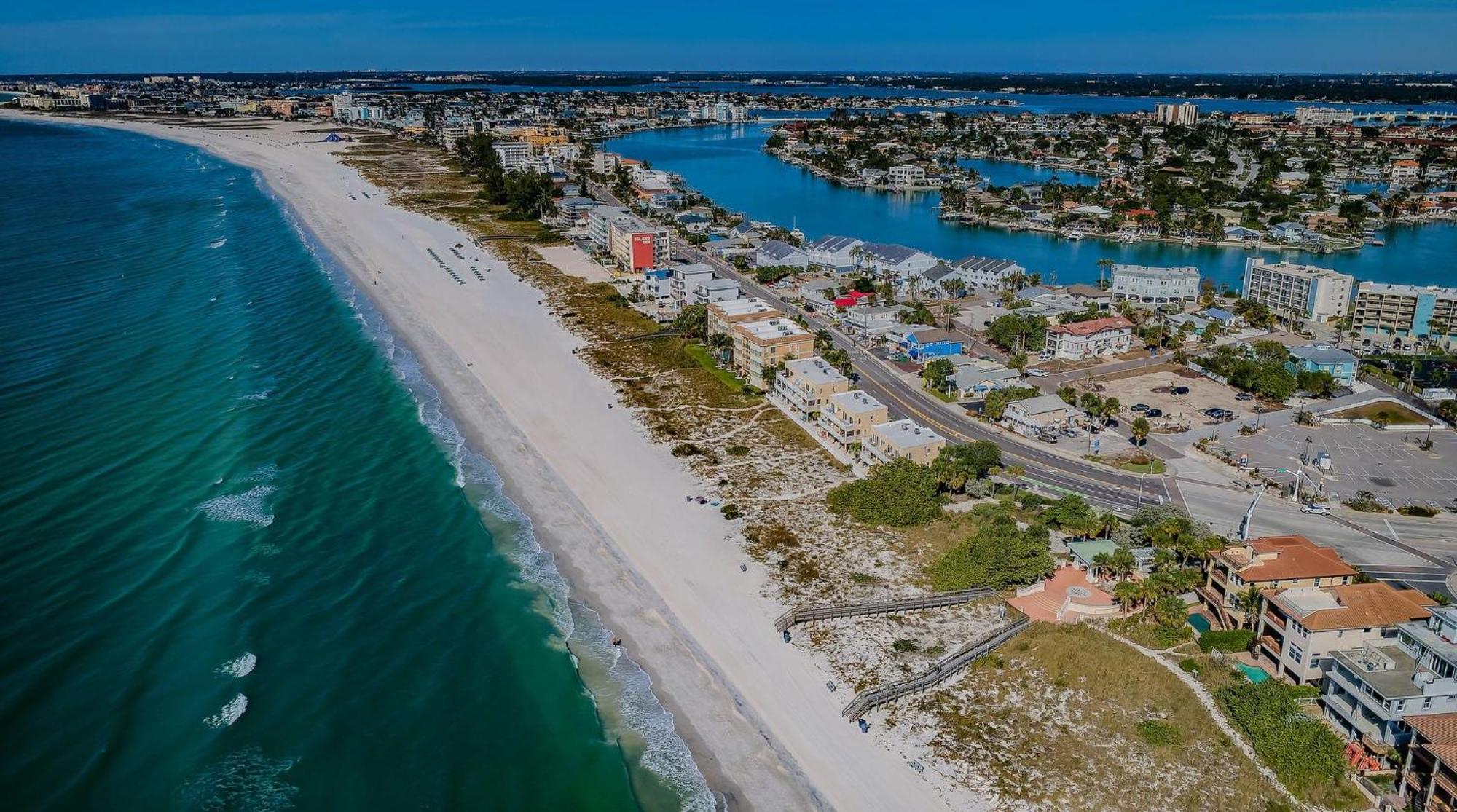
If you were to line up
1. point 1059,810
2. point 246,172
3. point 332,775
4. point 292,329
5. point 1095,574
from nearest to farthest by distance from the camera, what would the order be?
point 1059,810 → point 332,775 → point 1095,574 → point 292,329 → point 246,172

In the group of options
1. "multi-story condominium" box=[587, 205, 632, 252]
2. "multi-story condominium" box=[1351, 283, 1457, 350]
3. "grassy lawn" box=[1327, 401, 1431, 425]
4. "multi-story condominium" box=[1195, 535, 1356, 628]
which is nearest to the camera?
"multi-story condominium" box=[1195, 535, 1356, 628]

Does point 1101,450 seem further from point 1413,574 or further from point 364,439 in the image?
point 364,439

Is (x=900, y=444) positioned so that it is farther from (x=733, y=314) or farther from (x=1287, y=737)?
(x=733, y=314)

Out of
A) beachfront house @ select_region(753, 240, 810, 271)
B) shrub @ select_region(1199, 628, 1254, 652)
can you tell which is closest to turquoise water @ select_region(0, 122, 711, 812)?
shrub @ select_region(1199, 628, 1254, 652)

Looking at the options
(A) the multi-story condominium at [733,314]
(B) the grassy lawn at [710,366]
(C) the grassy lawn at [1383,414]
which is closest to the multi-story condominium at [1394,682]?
(C) the grassy lawn at [1383,414]

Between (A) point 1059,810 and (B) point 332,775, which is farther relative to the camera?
(B) point 332,775

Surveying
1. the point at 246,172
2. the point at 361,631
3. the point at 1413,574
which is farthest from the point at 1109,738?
the point at 246,172

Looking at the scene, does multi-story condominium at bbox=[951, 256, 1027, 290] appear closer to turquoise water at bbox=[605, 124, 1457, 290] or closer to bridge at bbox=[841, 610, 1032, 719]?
turquoise water at bbox=[605, 124, 1457, 290]
